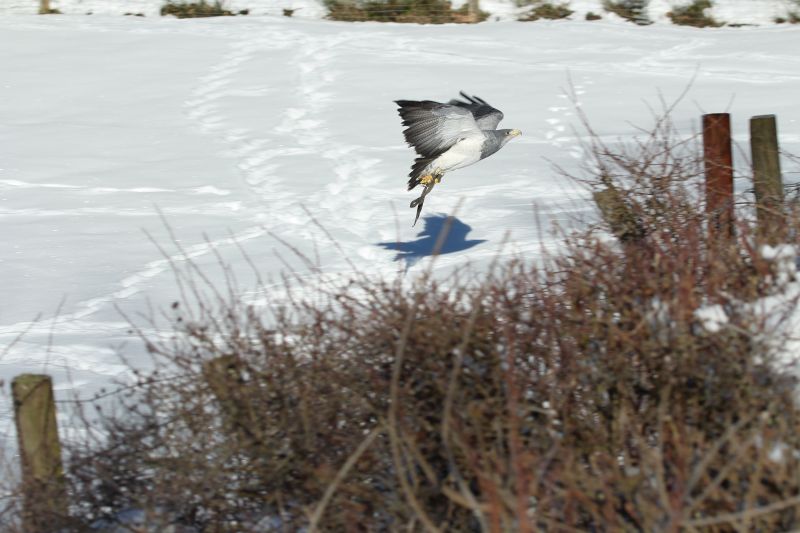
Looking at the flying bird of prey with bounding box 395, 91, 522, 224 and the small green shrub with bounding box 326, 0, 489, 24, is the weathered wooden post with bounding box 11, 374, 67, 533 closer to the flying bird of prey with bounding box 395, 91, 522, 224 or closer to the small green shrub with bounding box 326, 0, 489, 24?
the flying bird of prey with bounding box 395, 91, 522, 224

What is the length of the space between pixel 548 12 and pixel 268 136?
6.13 m

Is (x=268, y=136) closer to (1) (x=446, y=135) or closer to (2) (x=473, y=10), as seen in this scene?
(1) (x=446, y=135)

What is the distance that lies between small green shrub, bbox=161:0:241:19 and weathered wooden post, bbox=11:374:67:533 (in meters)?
13.2

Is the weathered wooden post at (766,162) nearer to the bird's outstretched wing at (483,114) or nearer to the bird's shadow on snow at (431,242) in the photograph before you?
the bird's outstretched wing at (483,114)

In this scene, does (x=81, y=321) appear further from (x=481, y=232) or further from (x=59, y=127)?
(x=59, y=127)

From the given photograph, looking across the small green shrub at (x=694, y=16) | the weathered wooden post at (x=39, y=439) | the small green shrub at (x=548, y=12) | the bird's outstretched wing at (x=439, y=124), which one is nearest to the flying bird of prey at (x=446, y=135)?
the bird's outstretched wing at (x=439, y=124)

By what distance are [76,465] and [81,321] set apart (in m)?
3.43

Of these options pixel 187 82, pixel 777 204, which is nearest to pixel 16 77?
pixel 187 82

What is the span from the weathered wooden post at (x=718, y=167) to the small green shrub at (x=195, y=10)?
466 inches

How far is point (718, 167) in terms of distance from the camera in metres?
5.73

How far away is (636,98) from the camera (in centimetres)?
1190

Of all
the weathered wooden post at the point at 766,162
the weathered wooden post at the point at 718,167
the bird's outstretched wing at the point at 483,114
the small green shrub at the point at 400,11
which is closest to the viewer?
the weathered wooden post at the point at 718,167

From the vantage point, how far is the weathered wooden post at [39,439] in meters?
3.89

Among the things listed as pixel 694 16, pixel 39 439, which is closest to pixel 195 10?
pixel 694 16
